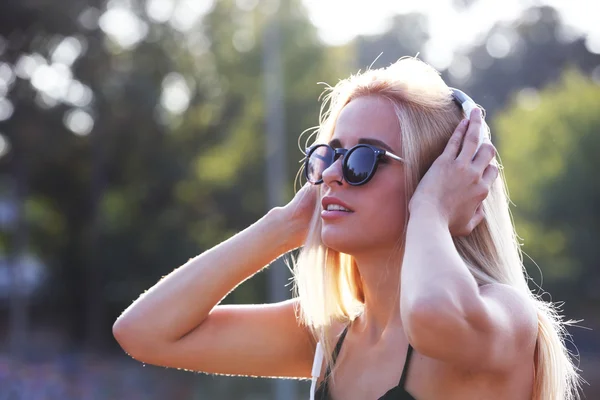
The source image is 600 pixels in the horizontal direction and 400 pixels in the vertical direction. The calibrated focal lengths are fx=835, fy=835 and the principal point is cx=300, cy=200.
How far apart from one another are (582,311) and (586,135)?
6598mm

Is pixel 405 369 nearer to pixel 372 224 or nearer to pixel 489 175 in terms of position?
pixel 372 224

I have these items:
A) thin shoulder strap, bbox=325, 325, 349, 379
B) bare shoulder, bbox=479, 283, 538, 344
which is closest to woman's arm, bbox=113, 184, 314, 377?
thin shoulder strap, bbox=325, 325, 349, 379

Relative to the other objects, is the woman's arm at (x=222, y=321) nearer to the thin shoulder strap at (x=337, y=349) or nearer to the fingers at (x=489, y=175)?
the thin shoulder strap at (x=337, y=349)

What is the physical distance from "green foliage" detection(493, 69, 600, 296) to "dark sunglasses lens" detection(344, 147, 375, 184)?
2687 cm

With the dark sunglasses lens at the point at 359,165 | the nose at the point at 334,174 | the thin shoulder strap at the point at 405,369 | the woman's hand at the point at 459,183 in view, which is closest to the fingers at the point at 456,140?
the woman's hand at the point at 459,183

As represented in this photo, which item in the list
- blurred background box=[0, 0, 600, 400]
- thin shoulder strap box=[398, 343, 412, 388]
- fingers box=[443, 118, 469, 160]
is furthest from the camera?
blurred background box=[0, 0, 600, 400]

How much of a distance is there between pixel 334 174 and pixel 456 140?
374mm

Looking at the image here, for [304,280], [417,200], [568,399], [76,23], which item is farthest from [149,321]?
[76,23]

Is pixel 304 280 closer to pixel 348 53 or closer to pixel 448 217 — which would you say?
pixel 448 217

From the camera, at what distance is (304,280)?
9.32ft

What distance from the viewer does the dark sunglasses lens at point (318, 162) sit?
2.62 m

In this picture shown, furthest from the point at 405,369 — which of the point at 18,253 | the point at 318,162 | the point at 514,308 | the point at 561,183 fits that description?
the point at 18,253

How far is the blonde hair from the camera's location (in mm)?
2381

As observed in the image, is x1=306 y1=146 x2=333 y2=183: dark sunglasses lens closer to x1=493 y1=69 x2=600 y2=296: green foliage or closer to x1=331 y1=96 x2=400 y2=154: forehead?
x1=331 y1=96 x2=400 y2=154: forehead
